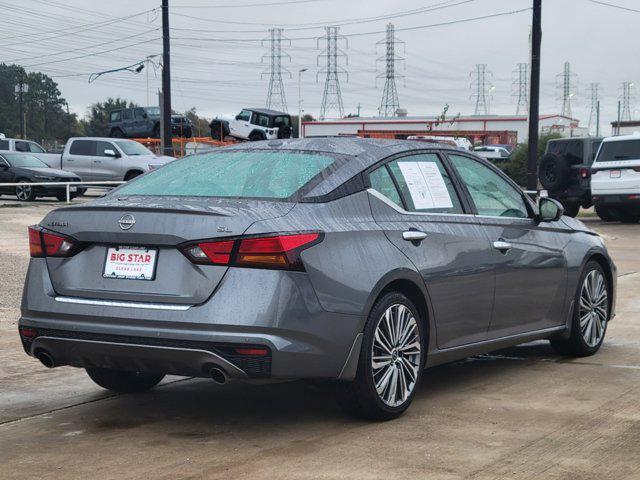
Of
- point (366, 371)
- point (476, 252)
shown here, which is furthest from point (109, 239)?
point (476, 252)

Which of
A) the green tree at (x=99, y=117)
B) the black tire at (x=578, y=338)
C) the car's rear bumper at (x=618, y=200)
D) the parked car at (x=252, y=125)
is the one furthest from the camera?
the green tree at (x=99, y=117)

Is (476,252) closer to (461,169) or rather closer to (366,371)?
(461,169)

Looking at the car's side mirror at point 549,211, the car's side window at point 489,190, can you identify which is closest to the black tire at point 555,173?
the car's side mirror at point 549,211

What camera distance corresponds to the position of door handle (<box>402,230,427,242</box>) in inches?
241

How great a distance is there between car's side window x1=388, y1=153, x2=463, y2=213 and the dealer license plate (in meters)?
1.62

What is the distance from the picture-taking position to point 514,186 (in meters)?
7.55

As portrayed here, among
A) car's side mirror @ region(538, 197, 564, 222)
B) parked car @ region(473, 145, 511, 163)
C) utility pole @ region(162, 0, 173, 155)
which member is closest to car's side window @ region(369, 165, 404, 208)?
car's side mirror @ region(538, 197, 564, 222)

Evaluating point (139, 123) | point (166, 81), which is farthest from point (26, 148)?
point (139, 123)

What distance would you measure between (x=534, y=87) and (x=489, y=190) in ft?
61.9

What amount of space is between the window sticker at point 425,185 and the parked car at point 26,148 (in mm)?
27345

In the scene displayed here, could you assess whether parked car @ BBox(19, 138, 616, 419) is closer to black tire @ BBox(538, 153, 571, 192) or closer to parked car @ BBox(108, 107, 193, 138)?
black tire @ BBox(538, 153, 571, 192)

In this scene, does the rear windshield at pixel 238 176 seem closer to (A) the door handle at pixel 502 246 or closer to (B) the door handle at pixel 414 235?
(B) the door handle at pixel 414 235

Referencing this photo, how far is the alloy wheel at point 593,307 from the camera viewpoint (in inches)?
315

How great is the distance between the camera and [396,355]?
5.95 meters
